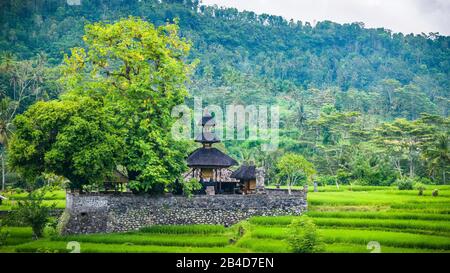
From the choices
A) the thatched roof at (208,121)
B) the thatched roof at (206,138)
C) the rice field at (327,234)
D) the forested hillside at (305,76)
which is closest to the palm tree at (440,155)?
the forested hillside at (305,76)

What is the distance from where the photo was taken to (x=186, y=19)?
112m

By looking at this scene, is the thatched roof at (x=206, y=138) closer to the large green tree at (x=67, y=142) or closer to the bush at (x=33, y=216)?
the large green tree at (x=67, y=142)

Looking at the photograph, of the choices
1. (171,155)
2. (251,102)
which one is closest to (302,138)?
(251,102)

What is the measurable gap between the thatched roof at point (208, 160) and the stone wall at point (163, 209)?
232 cm

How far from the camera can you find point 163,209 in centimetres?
3478

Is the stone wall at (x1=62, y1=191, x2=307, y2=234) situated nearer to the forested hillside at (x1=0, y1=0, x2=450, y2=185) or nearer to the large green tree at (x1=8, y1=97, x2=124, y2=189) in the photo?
the large green tree at (x1=8, y1=97, x2=124, y2=189)

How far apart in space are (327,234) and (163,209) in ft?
28.1

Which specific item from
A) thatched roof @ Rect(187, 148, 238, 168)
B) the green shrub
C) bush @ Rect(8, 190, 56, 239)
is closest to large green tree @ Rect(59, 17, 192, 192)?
the green shrub

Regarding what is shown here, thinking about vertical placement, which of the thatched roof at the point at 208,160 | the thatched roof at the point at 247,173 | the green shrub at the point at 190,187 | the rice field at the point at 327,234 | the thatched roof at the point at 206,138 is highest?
the thatched roof at the point at 206,138

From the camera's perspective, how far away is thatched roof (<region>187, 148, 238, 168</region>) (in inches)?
1465

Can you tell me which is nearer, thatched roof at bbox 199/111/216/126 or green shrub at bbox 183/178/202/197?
green shrub at bbox 183/178/202/197

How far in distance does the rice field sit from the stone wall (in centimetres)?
76

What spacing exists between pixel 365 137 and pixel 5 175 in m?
32.0

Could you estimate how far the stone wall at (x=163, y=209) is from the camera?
1293 inches
